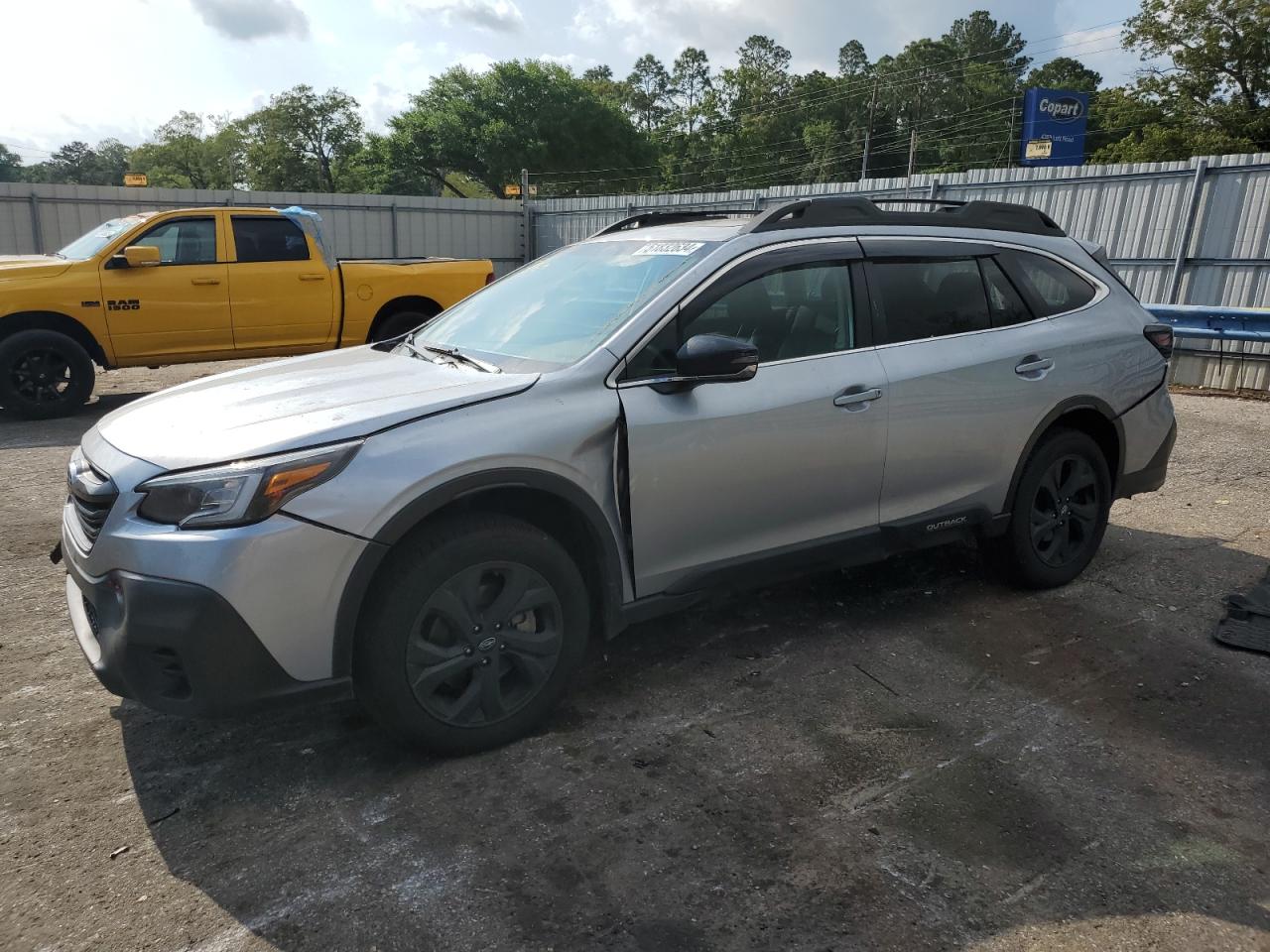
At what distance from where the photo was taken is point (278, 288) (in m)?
9.68

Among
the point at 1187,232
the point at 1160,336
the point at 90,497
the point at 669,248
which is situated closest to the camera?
the point at 90,497

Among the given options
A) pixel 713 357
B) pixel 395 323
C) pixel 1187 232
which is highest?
pixel 1187 232

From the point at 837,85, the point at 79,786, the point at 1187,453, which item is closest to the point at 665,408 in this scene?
the point at 79,786

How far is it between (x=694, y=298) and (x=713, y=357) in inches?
15.3

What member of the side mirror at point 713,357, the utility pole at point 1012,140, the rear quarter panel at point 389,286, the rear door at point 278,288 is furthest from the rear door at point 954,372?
the utility pole at point 1012,140

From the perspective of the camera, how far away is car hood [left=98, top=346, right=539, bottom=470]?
276 centimetres

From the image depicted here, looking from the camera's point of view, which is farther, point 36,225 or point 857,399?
point 36,225

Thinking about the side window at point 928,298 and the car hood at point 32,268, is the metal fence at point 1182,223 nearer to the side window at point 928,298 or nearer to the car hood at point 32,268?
the side window at point 928,298

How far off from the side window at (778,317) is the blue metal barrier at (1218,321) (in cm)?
771

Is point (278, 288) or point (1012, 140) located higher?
point (1012, 140)

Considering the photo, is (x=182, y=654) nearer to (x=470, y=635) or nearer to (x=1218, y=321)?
(x=470, y=635)

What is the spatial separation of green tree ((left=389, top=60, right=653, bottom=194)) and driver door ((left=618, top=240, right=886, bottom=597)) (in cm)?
5815

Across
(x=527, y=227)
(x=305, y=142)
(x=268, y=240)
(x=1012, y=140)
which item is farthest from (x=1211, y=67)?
(x=305, y=142)

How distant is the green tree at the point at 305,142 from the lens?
2931 inches
